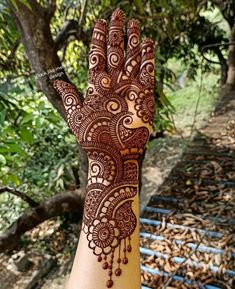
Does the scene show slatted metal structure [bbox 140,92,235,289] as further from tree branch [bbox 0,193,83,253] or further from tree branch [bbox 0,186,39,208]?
tree branch [bbox 0,186,39,208]

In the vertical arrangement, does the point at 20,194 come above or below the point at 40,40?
below

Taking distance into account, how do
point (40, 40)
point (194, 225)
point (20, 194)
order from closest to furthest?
1. point (40, 40)
2. point (194, 225)
3. point (20, 194)

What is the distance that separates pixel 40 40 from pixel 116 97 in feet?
2.34

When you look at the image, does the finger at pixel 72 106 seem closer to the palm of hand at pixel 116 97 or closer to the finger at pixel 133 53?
the palm of hand at pixel 116 97

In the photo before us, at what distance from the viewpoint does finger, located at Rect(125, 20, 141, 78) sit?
76cm

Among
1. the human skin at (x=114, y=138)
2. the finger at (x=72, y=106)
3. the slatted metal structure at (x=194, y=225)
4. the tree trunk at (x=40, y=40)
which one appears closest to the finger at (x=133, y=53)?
the human skin at (x=114, y=138)

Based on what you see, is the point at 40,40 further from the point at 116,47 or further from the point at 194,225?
the point at 194,225

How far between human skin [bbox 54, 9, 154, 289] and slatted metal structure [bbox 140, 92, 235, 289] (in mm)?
590

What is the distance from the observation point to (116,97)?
2.45ft

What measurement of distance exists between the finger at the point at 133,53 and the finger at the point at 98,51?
0.06 metres

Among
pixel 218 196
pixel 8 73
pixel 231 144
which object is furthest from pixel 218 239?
pixel 8 73

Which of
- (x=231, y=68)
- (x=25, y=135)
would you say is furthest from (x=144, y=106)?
(x=231, y=68)

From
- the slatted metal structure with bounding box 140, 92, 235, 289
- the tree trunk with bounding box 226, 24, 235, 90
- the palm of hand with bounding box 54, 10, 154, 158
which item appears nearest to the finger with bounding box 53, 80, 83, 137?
the palm of hand with bounding box 54, 10, 154, 158

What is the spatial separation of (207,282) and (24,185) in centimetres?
171
